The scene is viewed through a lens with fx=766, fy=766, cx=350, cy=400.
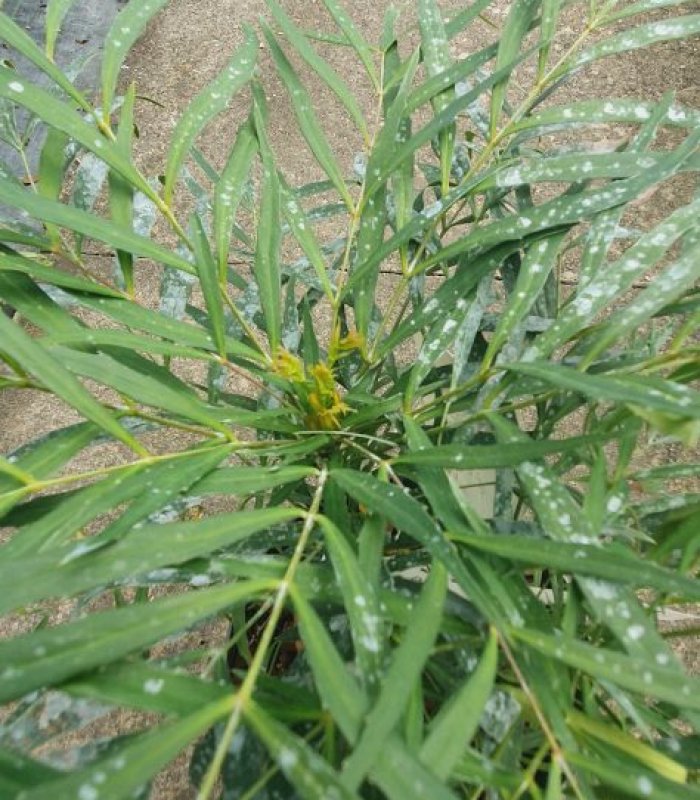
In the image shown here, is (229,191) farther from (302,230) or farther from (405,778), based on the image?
(405,778)

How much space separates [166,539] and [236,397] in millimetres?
309

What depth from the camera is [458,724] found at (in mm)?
281

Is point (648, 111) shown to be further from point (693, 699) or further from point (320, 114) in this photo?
point (320, 114)

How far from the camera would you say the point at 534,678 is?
33cm

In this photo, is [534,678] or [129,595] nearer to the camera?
[534,678]

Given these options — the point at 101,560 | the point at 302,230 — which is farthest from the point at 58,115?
the point at 101,560

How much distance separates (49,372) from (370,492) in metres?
0.16

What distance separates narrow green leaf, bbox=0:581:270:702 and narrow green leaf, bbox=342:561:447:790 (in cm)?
7

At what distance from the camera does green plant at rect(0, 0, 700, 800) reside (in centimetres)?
29

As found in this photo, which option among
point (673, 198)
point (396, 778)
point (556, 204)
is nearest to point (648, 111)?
point (556, 204)

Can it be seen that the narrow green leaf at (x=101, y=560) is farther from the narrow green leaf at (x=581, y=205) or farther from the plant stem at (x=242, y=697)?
the narrow green leaf at (x=581, y=205)

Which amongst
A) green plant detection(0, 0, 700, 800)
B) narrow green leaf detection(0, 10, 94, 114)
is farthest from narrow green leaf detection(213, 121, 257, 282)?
narrow green leaf detection(0, 10, 94, 114)

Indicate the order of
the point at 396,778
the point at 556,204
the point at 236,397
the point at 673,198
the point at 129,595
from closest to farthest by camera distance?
1. the point at 396,778
2. the point at 556,204
3. the point at 236,397
4. the point at 129,595
5. the point at 673,198

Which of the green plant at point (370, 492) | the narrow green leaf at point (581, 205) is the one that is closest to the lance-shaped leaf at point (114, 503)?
the green plant at point (370, 492)
